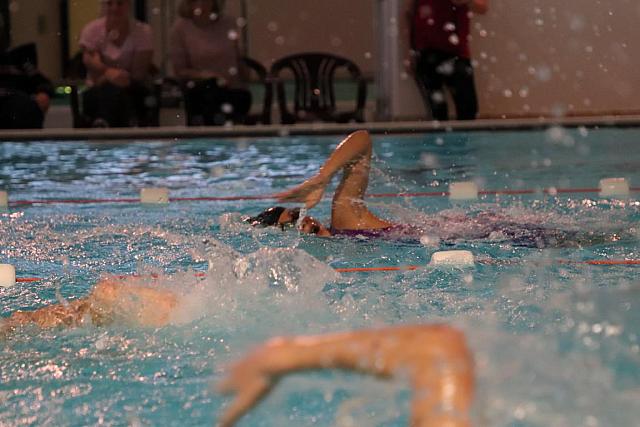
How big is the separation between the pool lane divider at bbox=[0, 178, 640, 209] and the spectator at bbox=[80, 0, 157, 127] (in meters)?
3.54

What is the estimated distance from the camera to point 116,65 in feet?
26.6

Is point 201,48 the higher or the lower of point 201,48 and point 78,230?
the higher

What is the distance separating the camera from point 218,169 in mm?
5840

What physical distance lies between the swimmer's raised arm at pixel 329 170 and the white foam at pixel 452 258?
438 mm

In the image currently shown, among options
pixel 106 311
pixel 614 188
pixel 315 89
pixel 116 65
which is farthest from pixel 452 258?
pixel 315 89

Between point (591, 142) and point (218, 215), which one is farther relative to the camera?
point (591, 142)

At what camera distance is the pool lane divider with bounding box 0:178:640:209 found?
4379 mm

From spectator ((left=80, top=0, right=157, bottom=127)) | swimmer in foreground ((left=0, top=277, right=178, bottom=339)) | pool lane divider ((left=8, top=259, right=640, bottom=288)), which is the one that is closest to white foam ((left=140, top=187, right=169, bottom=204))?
pool lane divider ((left=8, top=259, right=640, bottom=288))

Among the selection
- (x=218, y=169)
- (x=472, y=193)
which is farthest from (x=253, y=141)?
(x=472, y=193)

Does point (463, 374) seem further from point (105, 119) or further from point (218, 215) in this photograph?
point (105, 119)

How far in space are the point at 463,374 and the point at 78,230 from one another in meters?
3.00

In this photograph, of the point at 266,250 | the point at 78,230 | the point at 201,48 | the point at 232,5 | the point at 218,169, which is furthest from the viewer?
the point at 232,5

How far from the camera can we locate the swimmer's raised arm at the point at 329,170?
311cm

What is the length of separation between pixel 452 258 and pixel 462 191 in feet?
5.26
